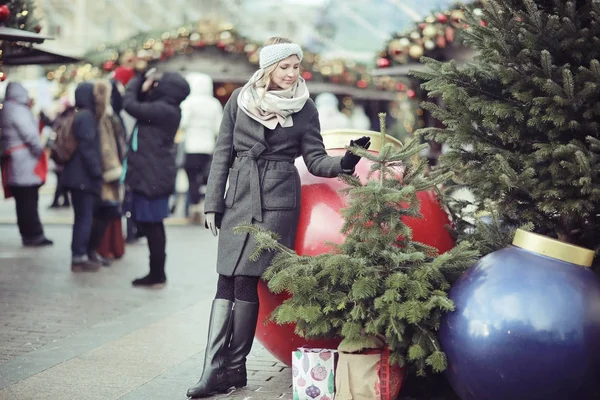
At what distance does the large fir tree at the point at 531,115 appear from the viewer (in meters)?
4.79

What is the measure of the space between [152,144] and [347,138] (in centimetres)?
322

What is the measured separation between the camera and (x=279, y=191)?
17.2ft

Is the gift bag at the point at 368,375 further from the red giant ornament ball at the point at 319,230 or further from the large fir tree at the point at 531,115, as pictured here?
the large fir tree at the point at 531,115

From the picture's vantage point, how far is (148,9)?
5706 cm

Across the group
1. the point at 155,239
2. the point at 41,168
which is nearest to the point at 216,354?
the point at 155,239

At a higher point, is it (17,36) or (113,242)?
(17,36)

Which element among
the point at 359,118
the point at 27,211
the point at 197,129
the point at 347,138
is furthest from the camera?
Result: the point at 359,118

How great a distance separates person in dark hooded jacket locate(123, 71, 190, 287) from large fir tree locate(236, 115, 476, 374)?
3.69 meters

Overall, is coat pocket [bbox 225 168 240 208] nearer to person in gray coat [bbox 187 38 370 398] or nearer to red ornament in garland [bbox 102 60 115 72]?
person in gray coat [bbox 187 38 370 398]

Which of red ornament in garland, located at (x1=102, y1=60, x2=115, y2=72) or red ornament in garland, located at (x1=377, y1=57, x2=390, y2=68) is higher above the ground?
red ornament in garland, located at (x1=377, y1=57, x2=390, y2=68)

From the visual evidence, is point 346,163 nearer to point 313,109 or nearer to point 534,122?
point 313,109

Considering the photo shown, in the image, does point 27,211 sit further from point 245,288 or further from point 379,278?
point 379,278

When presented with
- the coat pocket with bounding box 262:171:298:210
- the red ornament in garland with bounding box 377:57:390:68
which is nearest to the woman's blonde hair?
the coat pocket with bounding box 262:171:298:210

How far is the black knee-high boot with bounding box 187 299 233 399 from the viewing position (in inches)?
203
